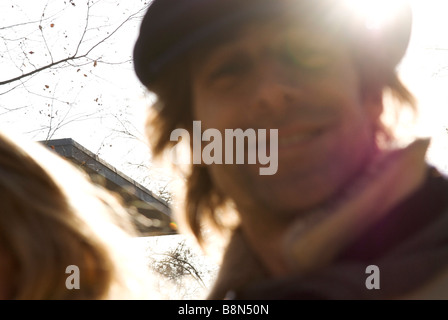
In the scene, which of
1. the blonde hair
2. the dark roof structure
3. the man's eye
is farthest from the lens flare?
the dark roof structure

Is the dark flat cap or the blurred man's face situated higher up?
the dark flat cap

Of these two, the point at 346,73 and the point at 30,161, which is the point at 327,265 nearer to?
the point at 346,73

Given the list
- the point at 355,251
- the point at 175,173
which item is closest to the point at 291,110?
the point at 355,251

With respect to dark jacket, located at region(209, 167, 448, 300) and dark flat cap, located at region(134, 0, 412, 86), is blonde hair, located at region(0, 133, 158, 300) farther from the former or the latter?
dark jacket, located at region(209, 167, 448, 300)

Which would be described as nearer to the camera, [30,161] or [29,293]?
[29,293]

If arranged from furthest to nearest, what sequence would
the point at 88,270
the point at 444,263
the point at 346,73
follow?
the point at 88,270
the point at 346,73
the point at 444,263

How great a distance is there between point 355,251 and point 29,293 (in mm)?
1117

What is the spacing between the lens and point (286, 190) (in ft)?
4.69

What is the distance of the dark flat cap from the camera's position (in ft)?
5.18

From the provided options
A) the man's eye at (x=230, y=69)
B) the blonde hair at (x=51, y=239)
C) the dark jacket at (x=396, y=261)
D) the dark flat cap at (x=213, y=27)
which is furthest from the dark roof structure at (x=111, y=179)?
the dark jacket at (x=396, y=261)

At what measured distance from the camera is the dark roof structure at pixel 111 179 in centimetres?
619

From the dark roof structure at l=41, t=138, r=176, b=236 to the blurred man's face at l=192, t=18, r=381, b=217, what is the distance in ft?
14.5

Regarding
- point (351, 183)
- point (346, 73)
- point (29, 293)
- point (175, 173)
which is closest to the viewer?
point (351, 183)

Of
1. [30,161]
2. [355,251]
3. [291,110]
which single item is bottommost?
[355,251]
